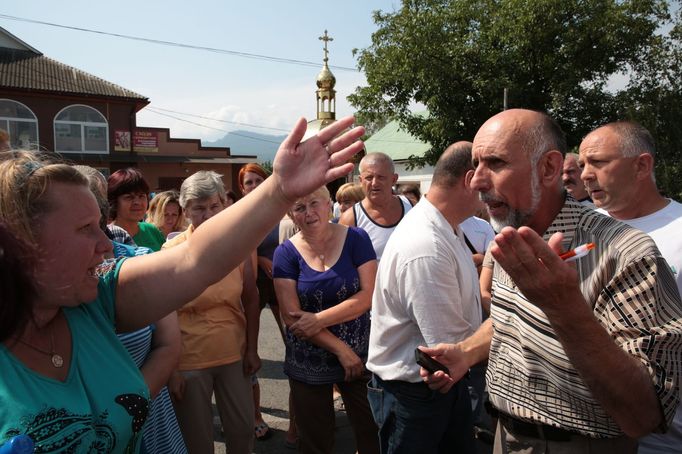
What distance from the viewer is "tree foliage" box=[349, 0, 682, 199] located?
21.0 metres

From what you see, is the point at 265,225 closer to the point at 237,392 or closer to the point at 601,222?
the point at 601,222

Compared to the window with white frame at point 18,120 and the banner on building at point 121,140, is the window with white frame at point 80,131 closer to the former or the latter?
the banner on building at point 121,140

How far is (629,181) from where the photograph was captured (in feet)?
9.55

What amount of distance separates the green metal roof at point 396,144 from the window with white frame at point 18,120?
63.5ft

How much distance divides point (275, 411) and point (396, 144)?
1253 inches

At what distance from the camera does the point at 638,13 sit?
2139cm

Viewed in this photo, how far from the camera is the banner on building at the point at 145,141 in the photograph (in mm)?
28656

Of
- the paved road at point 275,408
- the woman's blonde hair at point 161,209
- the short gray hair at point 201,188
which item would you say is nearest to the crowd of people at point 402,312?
the short gray hair at point 201,188

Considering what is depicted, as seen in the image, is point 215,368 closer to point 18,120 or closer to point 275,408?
point 275,408

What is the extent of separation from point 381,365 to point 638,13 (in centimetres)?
2464

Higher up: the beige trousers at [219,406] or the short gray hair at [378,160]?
the short gray hair at [378,160]

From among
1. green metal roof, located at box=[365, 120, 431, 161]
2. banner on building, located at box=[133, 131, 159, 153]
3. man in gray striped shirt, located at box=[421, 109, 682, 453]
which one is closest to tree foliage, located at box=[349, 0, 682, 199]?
green metal roof, located at box=[365, 120, 431, 161]

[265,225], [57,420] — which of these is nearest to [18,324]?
[57,420]

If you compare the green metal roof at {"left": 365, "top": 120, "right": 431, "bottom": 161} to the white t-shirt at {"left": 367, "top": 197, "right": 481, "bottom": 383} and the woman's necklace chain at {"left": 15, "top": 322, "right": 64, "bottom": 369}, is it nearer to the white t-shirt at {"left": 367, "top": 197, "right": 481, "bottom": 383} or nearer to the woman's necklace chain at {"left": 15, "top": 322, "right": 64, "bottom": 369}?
the white t-shirt at {"left": 367, "top": 197, "right": 481, "bottom": 383}
